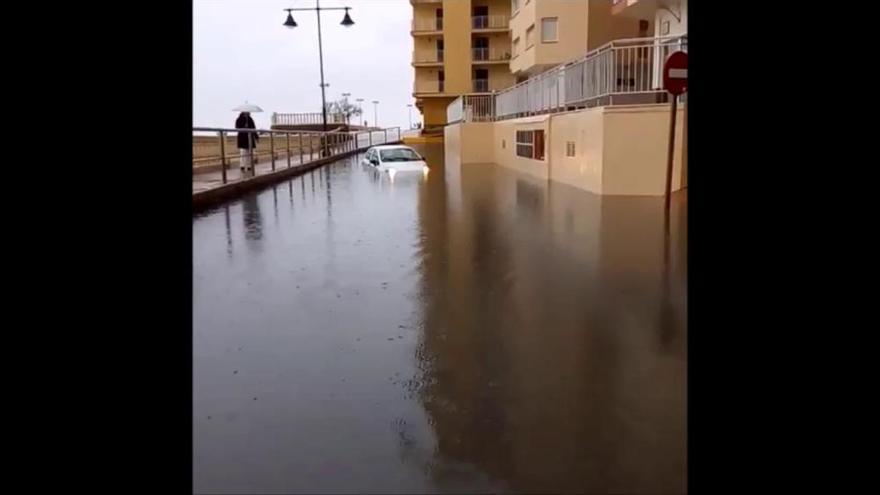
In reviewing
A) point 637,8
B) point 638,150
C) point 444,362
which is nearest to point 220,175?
point 638,150

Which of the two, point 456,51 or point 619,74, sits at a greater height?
point 456,51

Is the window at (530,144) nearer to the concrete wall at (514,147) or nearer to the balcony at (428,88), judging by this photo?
the concrete wall at (514,147)

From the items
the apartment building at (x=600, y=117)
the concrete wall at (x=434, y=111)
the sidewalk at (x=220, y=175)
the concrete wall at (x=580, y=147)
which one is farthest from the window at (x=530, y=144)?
the concrete wall at (x=434, y=111)

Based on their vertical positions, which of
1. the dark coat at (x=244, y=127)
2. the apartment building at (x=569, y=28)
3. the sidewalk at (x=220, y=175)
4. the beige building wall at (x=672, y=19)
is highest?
the apartment building at (x=569, y=28)

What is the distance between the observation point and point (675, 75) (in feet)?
31.6

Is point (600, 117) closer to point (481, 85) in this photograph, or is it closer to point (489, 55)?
point (481, 85)

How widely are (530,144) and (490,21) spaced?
38.0m

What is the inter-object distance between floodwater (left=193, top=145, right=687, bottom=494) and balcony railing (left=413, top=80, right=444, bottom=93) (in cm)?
4945

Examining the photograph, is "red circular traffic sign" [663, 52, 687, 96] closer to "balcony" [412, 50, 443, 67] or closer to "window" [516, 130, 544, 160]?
"window" [516, 130, 544, 160]

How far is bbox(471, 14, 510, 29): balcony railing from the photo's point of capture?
2160 inches

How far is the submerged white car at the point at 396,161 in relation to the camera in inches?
925

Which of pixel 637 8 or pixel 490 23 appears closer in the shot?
pixel 637 8
